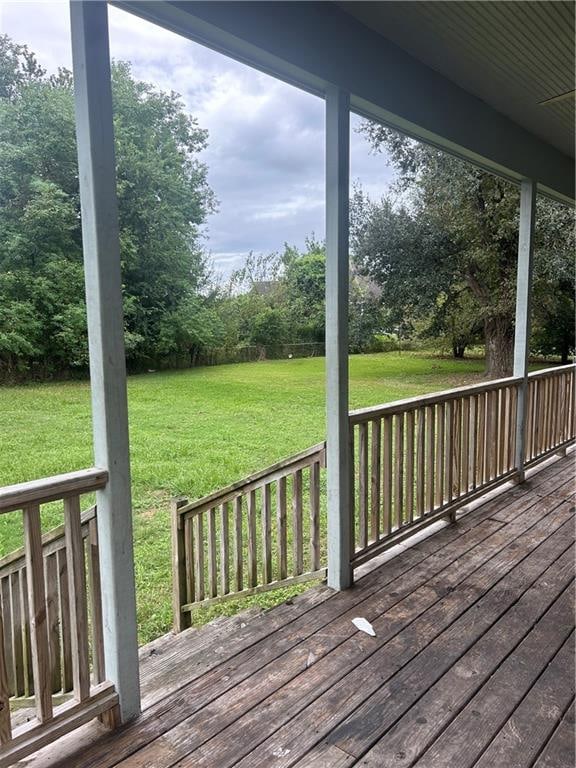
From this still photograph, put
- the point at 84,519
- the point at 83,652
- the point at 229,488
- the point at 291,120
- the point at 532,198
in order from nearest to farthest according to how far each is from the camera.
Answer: the point at 83,652 → the point at 84,519 → the point at 229,488 → the point at 291,120 → the point at 532,198

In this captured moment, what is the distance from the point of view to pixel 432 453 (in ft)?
9.99

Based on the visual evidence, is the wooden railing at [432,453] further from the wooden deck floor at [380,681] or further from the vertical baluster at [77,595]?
the vertical baluster at [77,595]

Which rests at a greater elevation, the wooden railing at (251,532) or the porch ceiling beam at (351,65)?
the porch ceiling beam at (351,65)

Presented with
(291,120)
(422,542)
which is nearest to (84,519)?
(422,542)

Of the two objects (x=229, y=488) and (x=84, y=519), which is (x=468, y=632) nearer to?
(x=229, y=488)

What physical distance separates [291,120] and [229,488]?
2018mm

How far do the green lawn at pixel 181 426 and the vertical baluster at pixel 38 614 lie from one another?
734 mm

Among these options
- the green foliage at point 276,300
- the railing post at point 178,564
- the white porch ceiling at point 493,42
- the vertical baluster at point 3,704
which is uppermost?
the white porch ceiling at point 493,42

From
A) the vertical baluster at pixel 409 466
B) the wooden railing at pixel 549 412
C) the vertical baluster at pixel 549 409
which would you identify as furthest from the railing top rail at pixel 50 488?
the vertical baluster at pixel 549 409

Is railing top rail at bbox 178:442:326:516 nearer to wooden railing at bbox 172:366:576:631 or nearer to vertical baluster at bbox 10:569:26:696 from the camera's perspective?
wooden railing at bbox 172:366:576:631

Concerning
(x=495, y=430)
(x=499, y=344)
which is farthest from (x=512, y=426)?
(x=499, y=344)

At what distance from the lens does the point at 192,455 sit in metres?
5.91

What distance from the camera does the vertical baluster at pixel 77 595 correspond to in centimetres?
153

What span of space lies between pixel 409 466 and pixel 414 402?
0.36m
